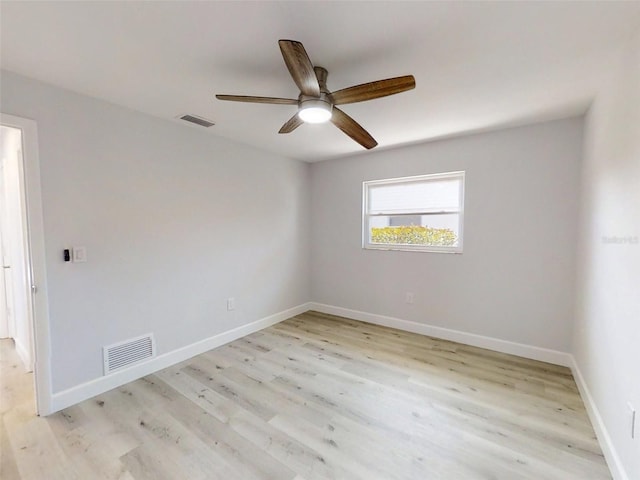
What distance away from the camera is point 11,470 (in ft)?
5.12

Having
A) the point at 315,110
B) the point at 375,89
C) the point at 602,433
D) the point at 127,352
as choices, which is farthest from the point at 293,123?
the point at 602,433

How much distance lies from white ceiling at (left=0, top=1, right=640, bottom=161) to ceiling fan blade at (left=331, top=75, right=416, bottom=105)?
0.22 m

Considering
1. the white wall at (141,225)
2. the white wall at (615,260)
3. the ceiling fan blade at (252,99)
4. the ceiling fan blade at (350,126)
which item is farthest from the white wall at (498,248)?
the ceiling fan blade at (252,99)

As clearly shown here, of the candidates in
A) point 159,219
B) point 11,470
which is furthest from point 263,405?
point 159,219

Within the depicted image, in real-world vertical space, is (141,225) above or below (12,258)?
above

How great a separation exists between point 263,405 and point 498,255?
2.73 metres

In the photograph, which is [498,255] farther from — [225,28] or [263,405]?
[225,28]

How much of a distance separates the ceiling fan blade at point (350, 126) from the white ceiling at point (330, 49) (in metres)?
0.25

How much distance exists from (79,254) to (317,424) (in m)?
2.19

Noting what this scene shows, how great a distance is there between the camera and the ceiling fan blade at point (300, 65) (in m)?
1.24

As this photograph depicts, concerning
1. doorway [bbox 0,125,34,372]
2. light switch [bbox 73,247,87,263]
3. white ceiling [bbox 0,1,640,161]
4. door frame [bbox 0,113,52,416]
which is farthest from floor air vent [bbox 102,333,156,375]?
white ceiling [bbox 0,1,640,161]

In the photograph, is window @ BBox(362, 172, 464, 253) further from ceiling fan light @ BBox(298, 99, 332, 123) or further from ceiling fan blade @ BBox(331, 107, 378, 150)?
ceiling fan light @ BBox(298, 99, 332, 123)

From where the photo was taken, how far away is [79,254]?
7.11 feet

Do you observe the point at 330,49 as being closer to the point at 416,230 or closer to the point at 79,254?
the point at 79,254
